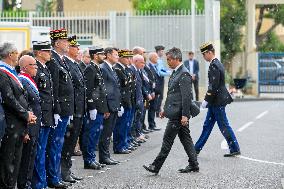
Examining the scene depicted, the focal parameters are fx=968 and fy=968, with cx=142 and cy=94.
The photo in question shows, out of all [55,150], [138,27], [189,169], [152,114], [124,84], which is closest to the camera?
[55,150]

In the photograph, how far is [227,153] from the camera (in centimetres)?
1712

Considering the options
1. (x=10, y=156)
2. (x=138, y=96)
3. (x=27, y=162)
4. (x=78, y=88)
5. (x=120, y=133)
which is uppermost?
(x=78, y=88)

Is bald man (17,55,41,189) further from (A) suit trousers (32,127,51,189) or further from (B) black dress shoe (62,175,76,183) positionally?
(B) black dress shoe (62,175,76,183)

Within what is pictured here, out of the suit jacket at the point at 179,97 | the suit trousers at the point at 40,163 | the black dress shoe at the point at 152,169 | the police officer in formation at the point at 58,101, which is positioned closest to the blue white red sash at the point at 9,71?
the suit trousers at the point at 40,163

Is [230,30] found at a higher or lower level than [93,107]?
higher

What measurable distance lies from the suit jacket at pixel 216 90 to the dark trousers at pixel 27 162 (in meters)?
5.33

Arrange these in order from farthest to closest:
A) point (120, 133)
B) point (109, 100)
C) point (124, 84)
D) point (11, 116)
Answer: point (124, 84), point (120, 133), point (109, 100), point (11, 116)

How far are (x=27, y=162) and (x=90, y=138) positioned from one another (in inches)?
122

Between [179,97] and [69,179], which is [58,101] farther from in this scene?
[179,97]

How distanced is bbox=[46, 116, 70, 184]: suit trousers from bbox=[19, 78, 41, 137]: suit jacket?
941mm

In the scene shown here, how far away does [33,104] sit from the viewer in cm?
1171

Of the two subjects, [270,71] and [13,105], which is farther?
[270,71]

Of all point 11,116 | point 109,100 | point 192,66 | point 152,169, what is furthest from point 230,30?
point 11,116

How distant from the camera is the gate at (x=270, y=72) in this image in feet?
138
